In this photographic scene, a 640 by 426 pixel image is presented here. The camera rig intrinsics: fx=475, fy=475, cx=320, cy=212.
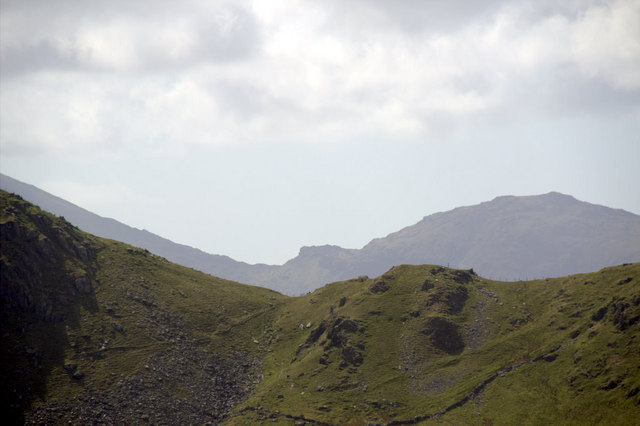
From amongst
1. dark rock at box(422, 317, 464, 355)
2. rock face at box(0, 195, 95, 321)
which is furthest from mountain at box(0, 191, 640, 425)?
rock face at box(0, 195, 95, 321)

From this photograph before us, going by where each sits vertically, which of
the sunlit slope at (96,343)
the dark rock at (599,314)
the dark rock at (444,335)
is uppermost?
the dark rock at (599,314)

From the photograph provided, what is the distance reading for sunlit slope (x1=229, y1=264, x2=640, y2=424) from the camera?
138375 millimetres

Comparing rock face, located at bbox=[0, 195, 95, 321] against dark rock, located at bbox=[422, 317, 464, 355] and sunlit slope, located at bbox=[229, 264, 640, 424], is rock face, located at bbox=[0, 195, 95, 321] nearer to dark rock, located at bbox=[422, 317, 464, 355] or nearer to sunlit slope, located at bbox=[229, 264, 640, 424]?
sunlit slope, located at bbox=[229, 264, 640, 424]

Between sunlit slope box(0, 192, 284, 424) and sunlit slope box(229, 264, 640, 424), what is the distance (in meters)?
18.1

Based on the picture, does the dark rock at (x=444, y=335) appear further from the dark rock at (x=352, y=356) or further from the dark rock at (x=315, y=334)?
the dark rock at (x=315, y=334)

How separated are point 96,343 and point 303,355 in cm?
7604

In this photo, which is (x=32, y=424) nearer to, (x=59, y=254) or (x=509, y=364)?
(x=59, y=254)

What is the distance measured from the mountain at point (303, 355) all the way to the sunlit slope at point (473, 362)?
0.52 metres

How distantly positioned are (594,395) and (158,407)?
419 ft

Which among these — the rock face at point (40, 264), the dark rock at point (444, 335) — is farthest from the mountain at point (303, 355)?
the rock face at point (40, 264)

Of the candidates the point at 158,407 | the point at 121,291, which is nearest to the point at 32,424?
the point at 158,407

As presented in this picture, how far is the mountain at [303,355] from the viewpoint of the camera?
449ft

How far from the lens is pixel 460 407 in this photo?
483ft

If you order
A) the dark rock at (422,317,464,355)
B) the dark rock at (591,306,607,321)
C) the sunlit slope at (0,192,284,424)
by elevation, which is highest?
the dark rock at (591,306,607,321)
